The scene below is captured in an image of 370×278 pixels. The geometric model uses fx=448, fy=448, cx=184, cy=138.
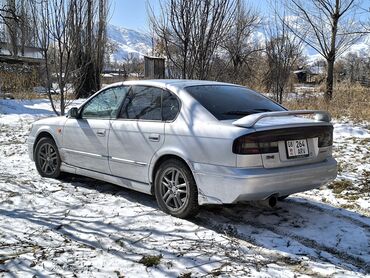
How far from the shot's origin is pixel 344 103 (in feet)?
41.7

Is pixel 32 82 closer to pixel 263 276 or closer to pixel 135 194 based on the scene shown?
pixel 135 194

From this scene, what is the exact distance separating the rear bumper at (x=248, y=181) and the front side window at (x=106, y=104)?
1.61 m

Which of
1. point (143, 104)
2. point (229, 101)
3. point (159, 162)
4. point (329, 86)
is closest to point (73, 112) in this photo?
point (143, 104)

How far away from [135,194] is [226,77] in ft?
27.7

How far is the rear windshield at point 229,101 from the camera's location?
14.6 feet

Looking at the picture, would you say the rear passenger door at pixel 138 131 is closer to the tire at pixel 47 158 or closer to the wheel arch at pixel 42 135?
the tire at pixel 47 158

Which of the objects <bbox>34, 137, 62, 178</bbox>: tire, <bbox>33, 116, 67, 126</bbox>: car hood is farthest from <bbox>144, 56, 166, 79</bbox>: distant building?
<bbox>34, 137, 62, 178</bbox>: tire

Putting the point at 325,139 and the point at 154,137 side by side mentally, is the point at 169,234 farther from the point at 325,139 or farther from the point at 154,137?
the point at 325,139

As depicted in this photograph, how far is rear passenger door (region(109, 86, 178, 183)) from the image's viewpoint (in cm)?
475

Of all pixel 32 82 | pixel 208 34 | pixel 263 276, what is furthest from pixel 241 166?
pixel 32 82

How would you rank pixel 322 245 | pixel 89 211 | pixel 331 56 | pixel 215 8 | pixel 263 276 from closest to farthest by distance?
pixel 263 276 < pixel 322 245 < pixel 89 211 < pixel 215 8 < pixel 331 56

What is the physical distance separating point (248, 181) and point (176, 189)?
914mm

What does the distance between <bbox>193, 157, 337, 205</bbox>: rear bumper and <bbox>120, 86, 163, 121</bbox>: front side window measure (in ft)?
3.13

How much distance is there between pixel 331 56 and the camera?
15.3 m
